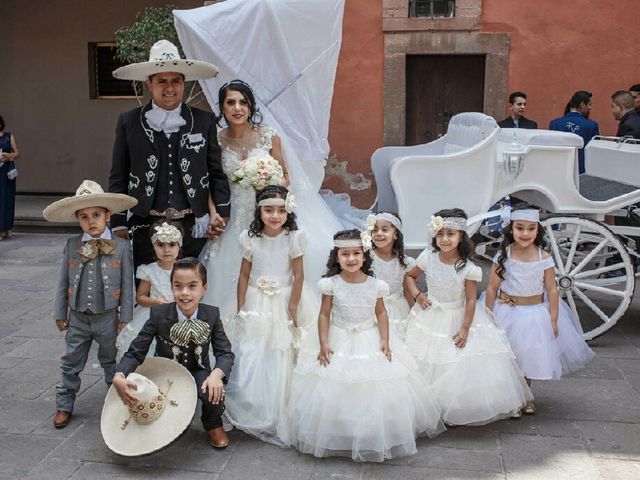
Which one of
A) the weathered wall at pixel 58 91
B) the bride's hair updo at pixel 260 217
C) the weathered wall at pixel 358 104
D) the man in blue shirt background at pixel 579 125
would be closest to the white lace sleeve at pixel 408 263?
the bride's hair updo at pixel 260 217

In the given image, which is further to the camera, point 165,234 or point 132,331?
point 132,331

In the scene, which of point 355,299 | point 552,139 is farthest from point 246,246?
point 552,139

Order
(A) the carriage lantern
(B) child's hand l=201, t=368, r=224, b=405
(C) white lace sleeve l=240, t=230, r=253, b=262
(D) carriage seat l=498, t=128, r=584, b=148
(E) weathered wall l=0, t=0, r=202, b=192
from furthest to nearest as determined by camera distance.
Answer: (E) weathered wall l=0, t=0, r=202, b=192 < (D) carriage seat l=498, t=128, r=584, b=148 < (A) the carriage lantern < (C) white lace sleeve l=240, t=230, r=253, b=262 < (B) child's hand l=201, t=368, r=224, b=405

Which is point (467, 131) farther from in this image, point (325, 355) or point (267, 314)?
point (325, 355)

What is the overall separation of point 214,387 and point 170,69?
1.88 metres

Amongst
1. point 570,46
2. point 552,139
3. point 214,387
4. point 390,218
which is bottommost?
point 214,387

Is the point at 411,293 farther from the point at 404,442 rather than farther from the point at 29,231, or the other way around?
the point at 29,231

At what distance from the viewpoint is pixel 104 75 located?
13594 millimetres

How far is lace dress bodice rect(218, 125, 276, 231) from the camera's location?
5.09 meters

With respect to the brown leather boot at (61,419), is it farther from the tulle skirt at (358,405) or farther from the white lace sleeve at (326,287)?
the white lace sleeve at (326,287)

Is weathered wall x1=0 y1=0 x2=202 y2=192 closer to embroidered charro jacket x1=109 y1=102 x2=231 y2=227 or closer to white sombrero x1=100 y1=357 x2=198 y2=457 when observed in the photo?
embroidered charro jacket x1=109 y1=102 x2=231 y2=227

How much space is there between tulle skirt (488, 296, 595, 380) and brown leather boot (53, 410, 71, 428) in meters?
2.52

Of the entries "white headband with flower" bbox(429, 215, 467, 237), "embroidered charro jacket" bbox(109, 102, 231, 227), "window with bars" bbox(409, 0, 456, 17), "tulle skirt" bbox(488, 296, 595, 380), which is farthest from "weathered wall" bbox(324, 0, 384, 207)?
"white headband with flower" bbox(429, 215, 467, 237)

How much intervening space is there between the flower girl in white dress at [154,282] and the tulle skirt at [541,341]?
1.92 m
